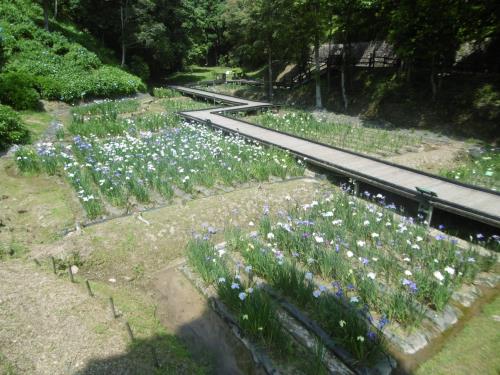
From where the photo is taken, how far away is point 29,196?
753 cm

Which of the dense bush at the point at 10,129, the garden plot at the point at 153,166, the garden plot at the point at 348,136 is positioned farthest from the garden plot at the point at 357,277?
the dense bush at the point at 10,129

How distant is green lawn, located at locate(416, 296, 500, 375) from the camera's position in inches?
144

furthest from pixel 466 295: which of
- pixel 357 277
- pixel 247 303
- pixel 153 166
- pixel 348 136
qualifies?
pixel 348 136

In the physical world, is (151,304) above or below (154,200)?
below

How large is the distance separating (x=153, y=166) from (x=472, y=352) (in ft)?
22.9

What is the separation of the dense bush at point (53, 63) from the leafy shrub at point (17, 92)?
0.28m

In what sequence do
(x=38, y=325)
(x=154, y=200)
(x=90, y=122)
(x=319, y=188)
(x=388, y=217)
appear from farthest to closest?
(x=90, y=122) < (x=319, y=188) < (x=154, y=200) < (x=388, y=217) < (x=38, y=325)

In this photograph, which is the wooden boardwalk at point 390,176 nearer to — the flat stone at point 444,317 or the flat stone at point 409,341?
the flat stone at point 444,317

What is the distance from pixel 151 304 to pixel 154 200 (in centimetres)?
294

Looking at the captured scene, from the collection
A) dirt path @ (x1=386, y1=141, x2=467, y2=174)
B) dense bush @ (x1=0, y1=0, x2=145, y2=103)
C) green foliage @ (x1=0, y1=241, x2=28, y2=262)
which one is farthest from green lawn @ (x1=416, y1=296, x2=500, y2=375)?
dense bush @ (x1=0, y1=0, x2=145, y2=103)

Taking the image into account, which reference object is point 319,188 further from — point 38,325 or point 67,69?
point 67,69

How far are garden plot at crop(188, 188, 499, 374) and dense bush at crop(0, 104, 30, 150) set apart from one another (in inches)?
325

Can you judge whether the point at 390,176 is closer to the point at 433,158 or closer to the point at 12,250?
the point at 433,158

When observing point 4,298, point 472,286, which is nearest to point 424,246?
point 472,286
